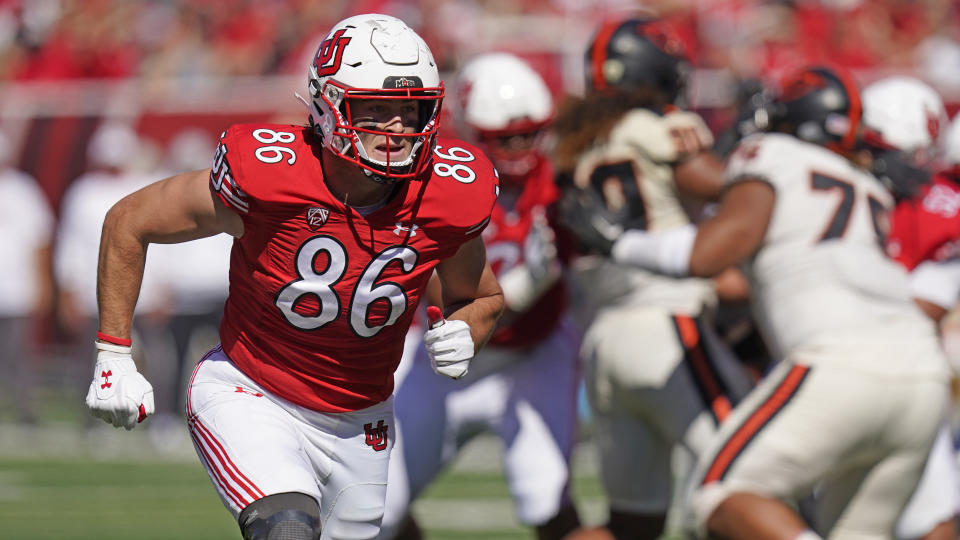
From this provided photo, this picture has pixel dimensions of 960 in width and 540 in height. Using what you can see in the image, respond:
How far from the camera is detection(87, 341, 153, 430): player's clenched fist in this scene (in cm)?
396

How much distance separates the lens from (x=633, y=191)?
18.2 feet

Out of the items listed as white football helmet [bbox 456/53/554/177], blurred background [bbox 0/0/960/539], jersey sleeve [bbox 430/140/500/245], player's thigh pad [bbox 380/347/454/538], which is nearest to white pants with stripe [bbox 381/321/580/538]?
player's thigh pad [bbox 380/347/454/538]

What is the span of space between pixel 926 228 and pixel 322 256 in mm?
2894

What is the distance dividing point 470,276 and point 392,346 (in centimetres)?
29

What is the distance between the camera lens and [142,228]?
4055mm

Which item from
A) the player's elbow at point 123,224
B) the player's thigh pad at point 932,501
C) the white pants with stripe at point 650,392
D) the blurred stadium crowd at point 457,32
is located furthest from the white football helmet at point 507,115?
the blurred stadium crowd at point 457,32

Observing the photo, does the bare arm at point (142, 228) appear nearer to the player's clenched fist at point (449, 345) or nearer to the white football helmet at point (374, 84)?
the white football helmet at point (374, 84)

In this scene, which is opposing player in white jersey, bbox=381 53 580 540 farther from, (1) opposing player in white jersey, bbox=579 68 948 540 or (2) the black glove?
(1) opposing player in white jersey, bbox=579 68 948 540

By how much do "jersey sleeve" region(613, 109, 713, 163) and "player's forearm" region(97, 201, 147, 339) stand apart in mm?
2060

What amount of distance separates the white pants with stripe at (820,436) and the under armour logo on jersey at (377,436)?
0.95 metres

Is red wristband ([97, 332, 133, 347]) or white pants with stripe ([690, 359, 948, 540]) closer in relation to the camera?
red wristband ([97, 332, 133, 347])

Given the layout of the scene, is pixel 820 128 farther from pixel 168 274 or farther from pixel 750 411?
pixel 168 274

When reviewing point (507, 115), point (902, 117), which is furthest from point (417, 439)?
point (902, 117)

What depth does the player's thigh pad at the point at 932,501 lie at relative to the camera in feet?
18.2
